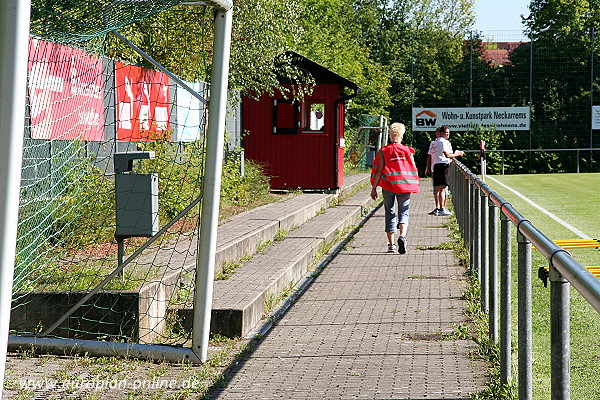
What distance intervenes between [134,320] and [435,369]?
2.14m

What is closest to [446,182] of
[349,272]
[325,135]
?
[325,135]

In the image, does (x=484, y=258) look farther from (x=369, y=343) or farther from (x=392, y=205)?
(x=392, y=205)

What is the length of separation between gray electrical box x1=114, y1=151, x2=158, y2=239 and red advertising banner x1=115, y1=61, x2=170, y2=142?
3.09m

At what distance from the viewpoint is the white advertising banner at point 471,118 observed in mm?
40750

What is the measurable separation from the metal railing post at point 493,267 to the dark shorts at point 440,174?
11408 millimetres

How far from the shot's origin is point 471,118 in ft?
135

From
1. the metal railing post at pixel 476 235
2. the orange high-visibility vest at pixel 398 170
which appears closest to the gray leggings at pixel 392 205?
the orange high-visibility vest at pixel 398 170

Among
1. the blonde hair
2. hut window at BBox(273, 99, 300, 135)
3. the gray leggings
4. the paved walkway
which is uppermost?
hut window at BBox(273, 99, 300, 135)

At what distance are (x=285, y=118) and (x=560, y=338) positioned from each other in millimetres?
19617

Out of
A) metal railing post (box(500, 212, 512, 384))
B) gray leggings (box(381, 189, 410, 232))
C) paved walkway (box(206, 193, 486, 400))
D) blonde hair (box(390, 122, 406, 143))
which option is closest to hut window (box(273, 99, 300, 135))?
blonde hair (box(390, 122, 406, 143))

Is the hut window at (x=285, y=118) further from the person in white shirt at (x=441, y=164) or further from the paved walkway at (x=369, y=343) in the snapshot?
the paved walkway at (x=369, y=343)

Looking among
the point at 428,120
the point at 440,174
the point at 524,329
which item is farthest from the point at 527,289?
the point at 428,120

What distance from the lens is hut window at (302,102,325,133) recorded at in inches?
882

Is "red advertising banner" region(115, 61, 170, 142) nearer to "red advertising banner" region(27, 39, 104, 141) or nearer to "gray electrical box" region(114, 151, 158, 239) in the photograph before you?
"red advertising banner" region(27, 39, 104, 141)
